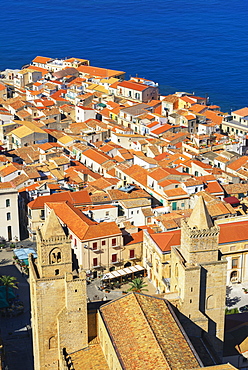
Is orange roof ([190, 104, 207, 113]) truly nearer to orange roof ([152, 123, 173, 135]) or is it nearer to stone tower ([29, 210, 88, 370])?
orange roof ([152, 123, 173, 135])

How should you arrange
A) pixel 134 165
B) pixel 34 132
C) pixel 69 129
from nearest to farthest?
pixel 134 165, pixel 34 132, pixel 69 129

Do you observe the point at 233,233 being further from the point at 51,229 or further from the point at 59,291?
the point at 51,229

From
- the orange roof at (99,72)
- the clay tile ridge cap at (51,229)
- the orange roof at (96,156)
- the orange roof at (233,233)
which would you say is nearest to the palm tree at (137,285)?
the orange roof at (233,233)

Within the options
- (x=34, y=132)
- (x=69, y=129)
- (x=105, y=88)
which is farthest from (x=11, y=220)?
(x=105, y=88)

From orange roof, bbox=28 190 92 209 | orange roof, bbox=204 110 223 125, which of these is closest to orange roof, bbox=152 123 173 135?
orange roof, bbox=204 110 223 125

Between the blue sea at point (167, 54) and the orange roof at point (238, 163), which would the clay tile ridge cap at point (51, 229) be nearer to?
the orange roof at point (238, 163)

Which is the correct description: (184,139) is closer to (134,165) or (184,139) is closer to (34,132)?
(134,165)

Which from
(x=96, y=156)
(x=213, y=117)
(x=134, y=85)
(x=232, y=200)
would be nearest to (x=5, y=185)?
(x=96, y=156)

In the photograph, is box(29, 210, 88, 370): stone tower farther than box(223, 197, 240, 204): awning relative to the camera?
No
